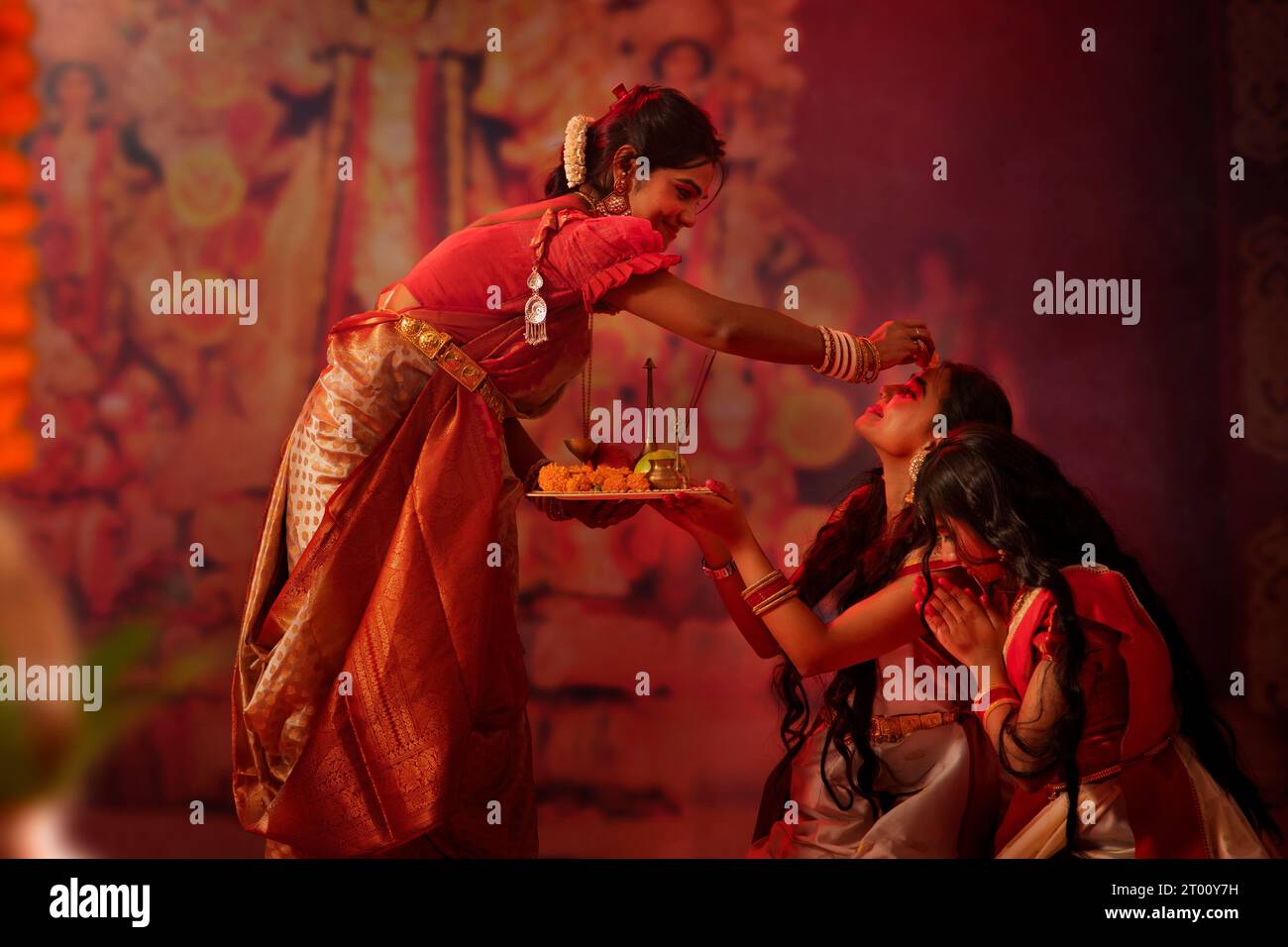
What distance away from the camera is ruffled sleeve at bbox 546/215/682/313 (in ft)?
9.20

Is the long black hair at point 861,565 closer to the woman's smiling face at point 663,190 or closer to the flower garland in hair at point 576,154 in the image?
the woman's smiling face at point 663,190

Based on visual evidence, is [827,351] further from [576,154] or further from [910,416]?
[576,154]

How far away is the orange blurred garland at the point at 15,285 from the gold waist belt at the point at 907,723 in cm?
292

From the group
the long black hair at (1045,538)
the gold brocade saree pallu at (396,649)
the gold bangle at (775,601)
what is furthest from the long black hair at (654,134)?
the gold bangle at (775,601)

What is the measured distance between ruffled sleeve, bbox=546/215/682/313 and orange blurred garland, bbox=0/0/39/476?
89.1 inches

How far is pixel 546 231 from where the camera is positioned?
2859 millimetres

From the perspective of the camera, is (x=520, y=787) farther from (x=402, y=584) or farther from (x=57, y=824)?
(x=57, y=824)

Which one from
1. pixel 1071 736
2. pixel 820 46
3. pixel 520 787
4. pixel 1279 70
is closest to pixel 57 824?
pixel 520 787

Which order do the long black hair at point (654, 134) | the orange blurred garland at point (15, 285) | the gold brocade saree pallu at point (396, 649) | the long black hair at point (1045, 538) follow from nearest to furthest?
the long black hair at point (1045, 538)
the gold brocade saree pallu at point (396, 649)
the long black hair at point (654, 134)
the orange blurred garland at point (15, 285)

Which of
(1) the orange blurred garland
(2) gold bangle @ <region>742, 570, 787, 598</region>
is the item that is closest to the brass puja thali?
(2) gold bangle @ <region>742, 570, 787, 598</region>

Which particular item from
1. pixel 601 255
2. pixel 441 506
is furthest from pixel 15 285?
pixel 601 255

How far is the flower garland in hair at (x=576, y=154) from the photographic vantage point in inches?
119

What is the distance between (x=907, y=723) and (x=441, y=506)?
117cm

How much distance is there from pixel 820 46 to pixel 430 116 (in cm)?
132
